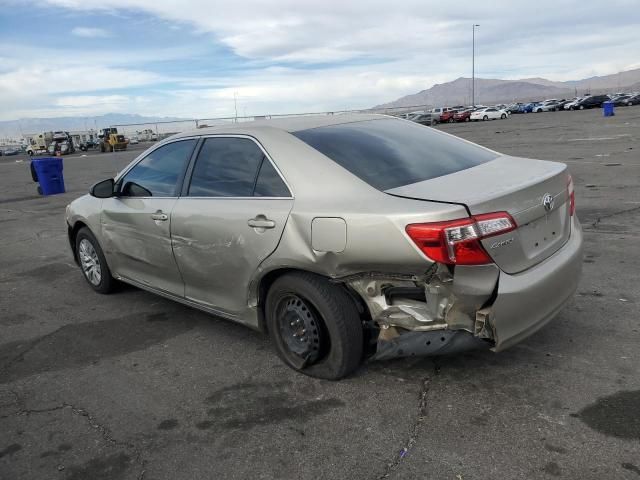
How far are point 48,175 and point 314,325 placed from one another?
14328 millimetres

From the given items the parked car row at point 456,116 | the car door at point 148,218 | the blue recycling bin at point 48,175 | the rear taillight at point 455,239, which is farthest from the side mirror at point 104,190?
the parked car row at point 456,116

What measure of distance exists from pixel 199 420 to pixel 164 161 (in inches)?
87.7

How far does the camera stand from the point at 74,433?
10.0 feet

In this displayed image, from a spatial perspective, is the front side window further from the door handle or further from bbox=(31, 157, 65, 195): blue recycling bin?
bbox=(31, 157, 65, 195): blue recycling bin

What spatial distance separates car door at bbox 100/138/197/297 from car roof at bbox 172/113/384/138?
0.74 feet

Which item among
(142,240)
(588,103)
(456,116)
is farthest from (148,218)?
(588,103)

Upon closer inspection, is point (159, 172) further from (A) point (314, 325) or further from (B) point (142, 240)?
(A) point (314, 325)

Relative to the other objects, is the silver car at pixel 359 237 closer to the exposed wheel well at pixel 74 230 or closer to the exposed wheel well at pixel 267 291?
the exposed wheel well at pixel 267 291

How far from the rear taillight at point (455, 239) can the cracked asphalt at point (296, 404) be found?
2.89ft

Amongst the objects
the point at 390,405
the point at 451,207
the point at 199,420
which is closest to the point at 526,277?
the point at 451,207

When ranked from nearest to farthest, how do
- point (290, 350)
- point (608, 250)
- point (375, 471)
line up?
point (375, 471) < point (290, 350) < point (608, 250)

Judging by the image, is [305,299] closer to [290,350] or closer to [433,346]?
[290,350]

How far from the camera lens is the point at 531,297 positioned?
2939 millimetres

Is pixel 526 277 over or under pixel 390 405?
over
